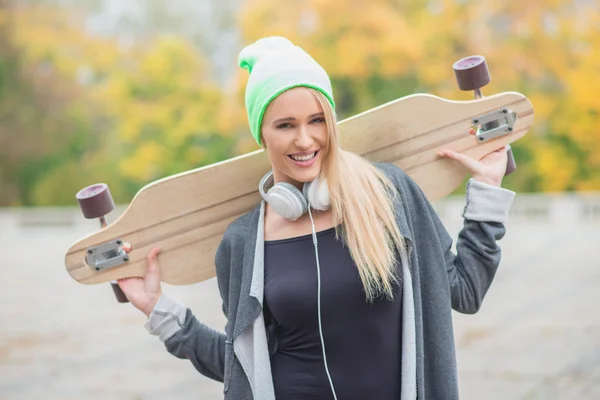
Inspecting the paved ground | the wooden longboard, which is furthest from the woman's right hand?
the paved ground

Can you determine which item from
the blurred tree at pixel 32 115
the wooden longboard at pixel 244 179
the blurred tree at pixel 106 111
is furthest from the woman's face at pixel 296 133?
the blurred tree at pixel 32 115

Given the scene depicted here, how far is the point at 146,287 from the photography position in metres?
2.26

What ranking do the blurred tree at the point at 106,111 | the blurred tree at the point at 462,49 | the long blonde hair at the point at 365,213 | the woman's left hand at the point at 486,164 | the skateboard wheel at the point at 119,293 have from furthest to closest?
1. the blurred tree at the point at 106,111
2. the blurred tree at the point at 462,49
3. the skateboard wheel at the point at 119,293
4. the woman's left hand at the point at 486,164
5. the long blonde hair at the point at 365,213

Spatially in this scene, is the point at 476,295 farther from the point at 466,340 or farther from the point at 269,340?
the point at 466,340

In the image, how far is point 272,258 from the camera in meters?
2.00

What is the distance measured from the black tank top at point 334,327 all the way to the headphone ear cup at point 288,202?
0.21 feet

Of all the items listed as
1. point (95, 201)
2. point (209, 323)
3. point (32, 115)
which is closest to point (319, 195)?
point (95, 201)

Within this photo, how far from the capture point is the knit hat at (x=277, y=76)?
6.27 ft

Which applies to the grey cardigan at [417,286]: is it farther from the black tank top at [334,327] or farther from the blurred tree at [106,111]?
the blurred tree at [106,111]

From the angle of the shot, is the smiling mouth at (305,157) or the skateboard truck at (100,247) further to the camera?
the skateboard truck at (100,247)

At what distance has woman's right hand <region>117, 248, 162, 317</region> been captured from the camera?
2.25 metres

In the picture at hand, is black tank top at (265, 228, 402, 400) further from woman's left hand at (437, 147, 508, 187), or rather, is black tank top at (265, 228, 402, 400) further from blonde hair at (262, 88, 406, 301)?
woman's left hand at (437, 147, 508, 187)

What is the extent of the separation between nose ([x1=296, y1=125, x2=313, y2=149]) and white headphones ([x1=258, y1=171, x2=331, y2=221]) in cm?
10

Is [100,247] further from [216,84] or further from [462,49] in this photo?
[216,84]
